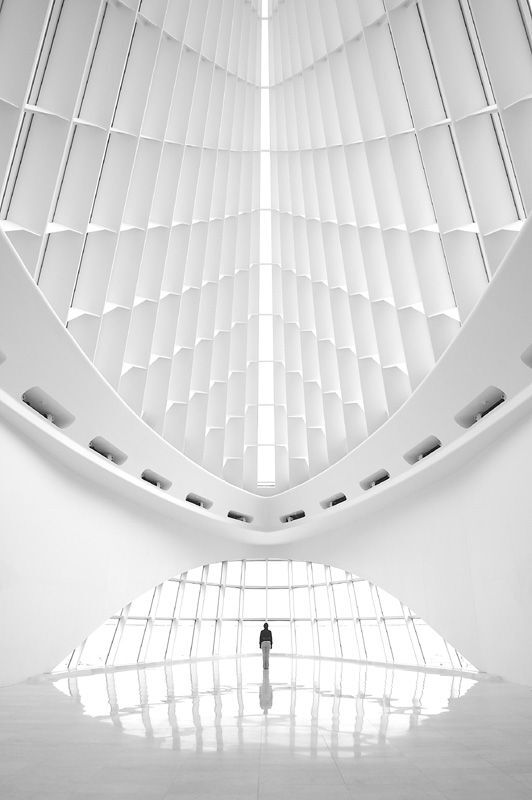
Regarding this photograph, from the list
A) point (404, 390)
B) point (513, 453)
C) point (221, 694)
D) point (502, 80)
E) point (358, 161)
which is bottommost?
point (221, 694)

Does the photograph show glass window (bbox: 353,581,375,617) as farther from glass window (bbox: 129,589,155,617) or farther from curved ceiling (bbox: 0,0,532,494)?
curved ceiling (bbox: 0,0,532,494)

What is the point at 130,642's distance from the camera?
29.2m

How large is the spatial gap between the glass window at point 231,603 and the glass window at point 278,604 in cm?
200

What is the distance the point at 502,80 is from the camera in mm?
10156

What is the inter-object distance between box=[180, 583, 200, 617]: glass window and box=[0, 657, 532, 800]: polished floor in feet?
72.7

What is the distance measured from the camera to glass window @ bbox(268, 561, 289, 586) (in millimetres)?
37094

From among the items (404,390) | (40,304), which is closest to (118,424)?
(40,304)

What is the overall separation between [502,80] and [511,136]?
0.94 meters

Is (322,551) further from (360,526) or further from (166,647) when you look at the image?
(166,647)

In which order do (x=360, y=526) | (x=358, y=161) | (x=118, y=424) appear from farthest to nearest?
1. (x=360, y=526)
2. (x=118, y=424)
3. (x=358, y=161)

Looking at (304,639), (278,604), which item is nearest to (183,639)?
(278,604)

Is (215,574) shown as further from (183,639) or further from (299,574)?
(299,574)

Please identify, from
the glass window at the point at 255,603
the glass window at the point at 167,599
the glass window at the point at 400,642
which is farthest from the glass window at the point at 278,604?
the glass window at the point at 400,642

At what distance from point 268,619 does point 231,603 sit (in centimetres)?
251
